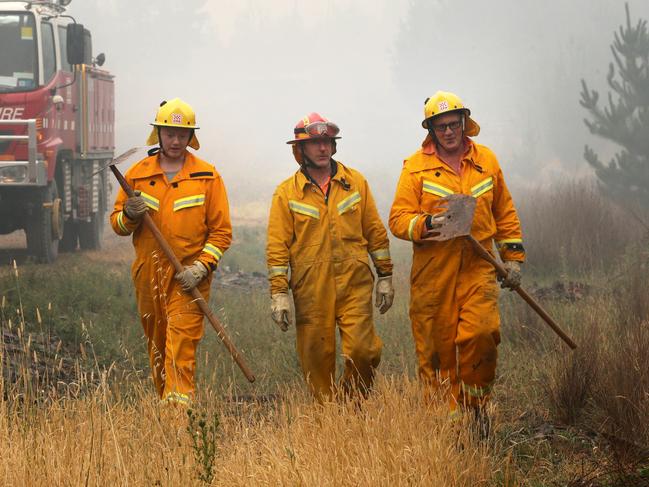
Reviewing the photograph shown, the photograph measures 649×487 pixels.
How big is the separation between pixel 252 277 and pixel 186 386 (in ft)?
31.2

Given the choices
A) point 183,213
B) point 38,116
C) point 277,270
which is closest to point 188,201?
point 183,213

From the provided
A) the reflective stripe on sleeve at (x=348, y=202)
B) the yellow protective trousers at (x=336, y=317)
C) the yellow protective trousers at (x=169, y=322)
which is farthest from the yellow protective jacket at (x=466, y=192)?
the yellow protective trousers at (x=169, y=322)

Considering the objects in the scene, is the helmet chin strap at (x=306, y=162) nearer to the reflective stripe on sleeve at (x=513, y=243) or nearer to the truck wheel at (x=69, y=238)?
the reflective stripe on sleeve at (x=513, y=243)

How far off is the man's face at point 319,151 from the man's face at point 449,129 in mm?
597

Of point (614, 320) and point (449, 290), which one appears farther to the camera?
point (614, 320)

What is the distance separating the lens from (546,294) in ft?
36.9

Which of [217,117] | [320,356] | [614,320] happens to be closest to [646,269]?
[614,320]

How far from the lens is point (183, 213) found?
6.10 meters

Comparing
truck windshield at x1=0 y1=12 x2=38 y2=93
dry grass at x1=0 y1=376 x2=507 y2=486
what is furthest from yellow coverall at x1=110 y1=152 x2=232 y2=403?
truck windshield at x1=0 y1=12 x2=38 y2=93

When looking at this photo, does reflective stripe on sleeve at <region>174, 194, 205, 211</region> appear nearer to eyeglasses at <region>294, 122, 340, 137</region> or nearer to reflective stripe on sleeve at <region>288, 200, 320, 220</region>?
reflective stripe on sleeve at <region>288, 200, 320, 220</region>

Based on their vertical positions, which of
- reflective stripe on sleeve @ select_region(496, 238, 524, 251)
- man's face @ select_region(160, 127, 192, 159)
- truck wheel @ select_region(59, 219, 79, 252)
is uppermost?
man's face @ select_region(160, 127, 192, 159)

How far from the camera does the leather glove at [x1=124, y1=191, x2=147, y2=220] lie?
5.91m

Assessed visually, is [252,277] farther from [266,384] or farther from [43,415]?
[43,415]

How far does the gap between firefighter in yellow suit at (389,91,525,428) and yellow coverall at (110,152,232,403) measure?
99 centimetres
